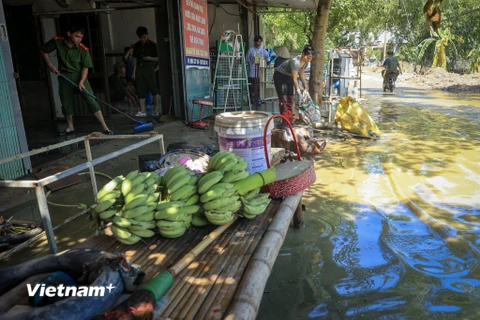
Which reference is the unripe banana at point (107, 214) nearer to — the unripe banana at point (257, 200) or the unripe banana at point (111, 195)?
the unripe banana at point (111, 195)

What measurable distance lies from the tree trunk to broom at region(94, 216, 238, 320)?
7.88m

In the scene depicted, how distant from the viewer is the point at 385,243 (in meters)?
3.54

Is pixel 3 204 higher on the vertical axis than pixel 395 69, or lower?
lower

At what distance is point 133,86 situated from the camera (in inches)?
435

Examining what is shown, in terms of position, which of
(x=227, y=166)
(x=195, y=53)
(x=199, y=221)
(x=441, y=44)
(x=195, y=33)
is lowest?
(x=199, y=221)

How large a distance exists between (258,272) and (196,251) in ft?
1.25

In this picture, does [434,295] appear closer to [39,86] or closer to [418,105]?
[39,86]

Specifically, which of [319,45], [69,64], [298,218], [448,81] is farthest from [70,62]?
[448,81]

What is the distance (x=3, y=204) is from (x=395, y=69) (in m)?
16.7

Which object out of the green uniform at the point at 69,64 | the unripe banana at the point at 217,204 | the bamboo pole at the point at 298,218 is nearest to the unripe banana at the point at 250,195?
the unripe banana at the point at 217,204

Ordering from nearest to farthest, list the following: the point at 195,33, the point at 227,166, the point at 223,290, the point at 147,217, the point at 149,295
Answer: the point at 149,295
the point at 223,290
the point at 147,217
the point at 227,166
the point at 195,33

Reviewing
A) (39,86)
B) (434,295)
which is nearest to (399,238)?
(434,295)

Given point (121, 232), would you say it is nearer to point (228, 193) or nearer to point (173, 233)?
point (173, 233)

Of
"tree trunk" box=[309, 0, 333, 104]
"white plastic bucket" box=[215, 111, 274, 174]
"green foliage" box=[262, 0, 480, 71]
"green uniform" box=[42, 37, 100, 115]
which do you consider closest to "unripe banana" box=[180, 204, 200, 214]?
"white plastic bucket" box=[215, 111, 274, 174]
